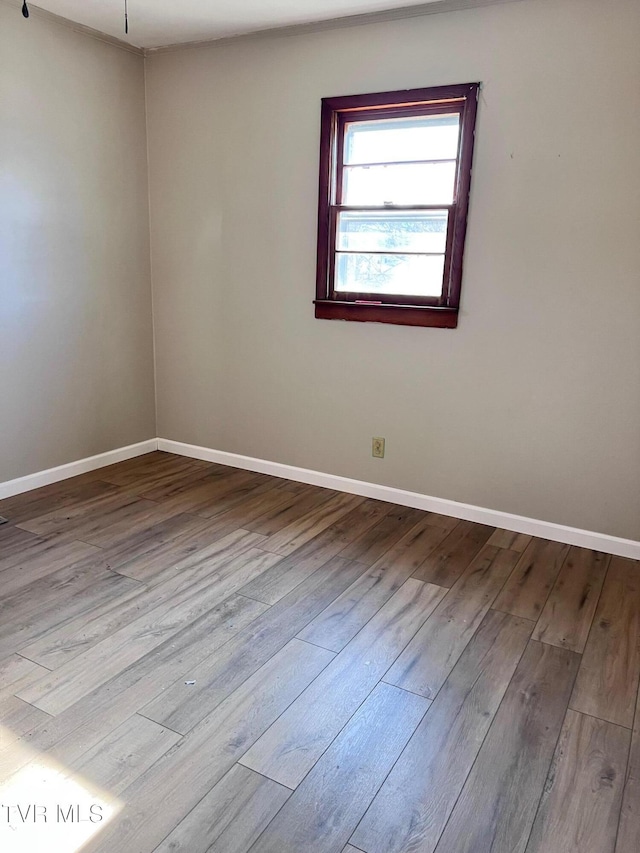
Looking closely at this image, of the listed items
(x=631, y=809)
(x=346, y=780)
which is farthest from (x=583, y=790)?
(x=346, y=780)

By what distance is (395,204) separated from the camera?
3121mm

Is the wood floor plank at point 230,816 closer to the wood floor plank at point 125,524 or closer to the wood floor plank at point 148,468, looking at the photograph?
the wood floor plank at point 125,524

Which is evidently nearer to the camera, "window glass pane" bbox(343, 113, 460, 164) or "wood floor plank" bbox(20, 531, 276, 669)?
"wood floor plank" bbox(20, 531, 276, 669)

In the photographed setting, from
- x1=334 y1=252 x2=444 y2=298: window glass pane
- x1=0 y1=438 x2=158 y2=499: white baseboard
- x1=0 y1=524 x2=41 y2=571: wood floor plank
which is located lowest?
x1=0 y1=524 x2=41 y2=571: wood floor plank

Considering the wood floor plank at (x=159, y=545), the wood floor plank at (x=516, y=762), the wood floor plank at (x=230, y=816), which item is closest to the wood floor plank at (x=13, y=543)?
the wood floor plank at (x=159, y=545)

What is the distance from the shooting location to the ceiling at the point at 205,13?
2893 millimetres

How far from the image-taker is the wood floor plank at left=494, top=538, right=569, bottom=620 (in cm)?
242

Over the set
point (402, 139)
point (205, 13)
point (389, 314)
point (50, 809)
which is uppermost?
point (205, 13)

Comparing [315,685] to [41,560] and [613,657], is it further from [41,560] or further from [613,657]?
[41,560]

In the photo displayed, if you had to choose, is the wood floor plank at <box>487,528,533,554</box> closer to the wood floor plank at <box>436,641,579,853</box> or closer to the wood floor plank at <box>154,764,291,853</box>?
the wood floor plank at <box>436,641,579,853</box>

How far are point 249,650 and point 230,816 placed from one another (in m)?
0.66

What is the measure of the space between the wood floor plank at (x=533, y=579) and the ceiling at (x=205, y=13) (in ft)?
8.42

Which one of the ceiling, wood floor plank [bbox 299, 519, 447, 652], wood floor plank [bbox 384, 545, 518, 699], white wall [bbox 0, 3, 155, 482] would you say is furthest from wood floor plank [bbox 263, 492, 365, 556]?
the ceiling

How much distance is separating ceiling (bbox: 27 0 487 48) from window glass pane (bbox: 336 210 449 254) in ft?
3.08
